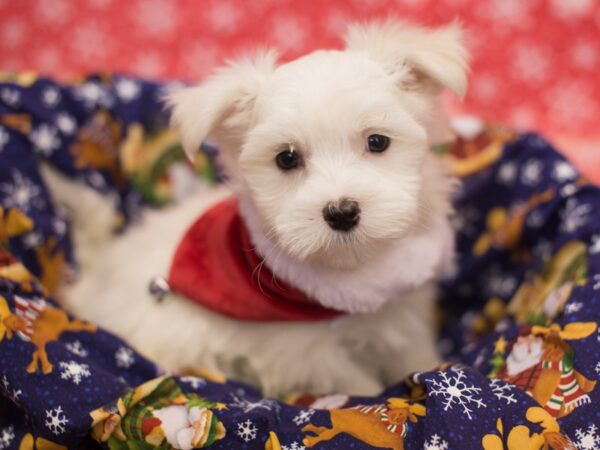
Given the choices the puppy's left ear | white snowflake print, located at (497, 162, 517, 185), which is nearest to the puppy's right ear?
the puppy's left ear

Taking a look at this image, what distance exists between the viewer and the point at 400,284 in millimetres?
1823

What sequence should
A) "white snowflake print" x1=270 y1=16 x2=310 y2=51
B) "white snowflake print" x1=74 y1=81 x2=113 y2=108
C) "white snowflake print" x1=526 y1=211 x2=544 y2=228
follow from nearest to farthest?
1. "white snowflake print" x1=526 y1=211 x2=544 y2=228
2. "white snowflake print" x1=74 y1=81 x2=113 y2=108
3. "white snowflake print" x1=270 y1=16 x2=310 y2=51

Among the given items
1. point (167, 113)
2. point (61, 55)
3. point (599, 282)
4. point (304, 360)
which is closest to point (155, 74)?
point (61, 55)

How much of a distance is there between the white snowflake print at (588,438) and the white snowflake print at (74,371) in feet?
3.90

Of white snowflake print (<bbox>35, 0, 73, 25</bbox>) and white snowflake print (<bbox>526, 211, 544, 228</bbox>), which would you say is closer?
white snowflake print (<bbox>526, 211, 544, 228</bbox>)

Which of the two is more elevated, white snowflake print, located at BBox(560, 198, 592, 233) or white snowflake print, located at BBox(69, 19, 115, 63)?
white snowflake print, located at BBox(69, 19, 115, 63)

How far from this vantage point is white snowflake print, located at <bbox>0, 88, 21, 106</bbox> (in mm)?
2471

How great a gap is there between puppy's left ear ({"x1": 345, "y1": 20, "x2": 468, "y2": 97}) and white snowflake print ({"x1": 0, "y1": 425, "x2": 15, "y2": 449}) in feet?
4.48

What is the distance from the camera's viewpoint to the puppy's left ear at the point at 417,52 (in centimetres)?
165

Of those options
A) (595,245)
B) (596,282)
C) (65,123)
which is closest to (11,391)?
(65,123)

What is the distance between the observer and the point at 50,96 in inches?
103

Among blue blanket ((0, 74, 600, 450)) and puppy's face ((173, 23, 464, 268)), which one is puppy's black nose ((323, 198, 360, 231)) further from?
blue blanket ((0, 74, 600, 450))

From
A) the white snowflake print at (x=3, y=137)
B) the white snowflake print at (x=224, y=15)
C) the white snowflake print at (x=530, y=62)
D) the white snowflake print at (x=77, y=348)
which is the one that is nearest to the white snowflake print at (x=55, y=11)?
the white snowflake print at (x=224, y=15)

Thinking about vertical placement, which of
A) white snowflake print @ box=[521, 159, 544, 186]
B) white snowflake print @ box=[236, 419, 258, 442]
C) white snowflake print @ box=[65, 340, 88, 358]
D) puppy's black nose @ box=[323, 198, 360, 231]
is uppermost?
white snowflake print @ box=[521, 159, 544, 186]
